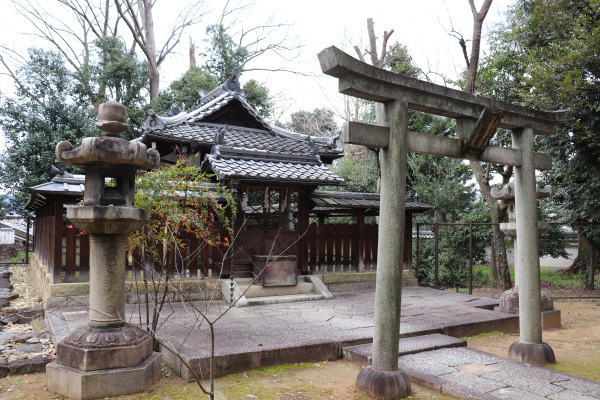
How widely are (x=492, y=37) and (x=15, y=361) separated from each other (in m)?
15.6

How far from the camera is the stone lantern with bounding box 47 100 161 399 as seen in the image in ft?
15.1

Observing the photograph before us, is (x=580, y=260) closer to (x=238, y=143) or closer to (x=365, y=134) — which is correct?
(x=238, y=143)

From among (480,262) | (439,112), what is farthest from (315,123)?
(439,112)

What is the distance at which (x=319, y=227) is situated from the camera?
11242 millimetres

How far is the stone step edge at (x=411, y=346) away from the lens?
5.83 meters

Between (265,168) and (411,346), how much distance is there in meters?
5.31

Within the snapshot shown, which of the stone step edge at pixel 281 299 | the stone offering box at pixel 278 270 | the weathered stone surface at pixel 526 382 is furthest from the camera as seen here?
the stone offering box at pixel 278 270

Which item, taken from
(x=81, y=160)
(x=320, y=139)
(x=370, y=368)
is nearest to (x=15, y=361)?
(x=81, y=160)

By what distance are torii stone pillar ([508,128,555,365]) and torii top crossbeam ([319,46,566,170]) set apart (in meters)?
0.48

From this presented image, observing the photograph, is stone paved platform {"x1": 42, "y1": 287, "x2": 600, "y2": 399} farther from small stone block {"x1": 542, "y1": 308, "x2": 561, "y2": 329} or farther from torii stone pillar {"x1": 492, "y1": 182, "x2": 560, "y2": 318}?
small stone block {"x1": 542, "y1": 308, "x2": 561, "y2": 329}

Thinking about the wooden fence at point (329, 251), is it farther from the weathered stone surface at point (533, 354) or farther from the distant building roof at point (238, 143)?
the weathered stone surface at point (533, 354)

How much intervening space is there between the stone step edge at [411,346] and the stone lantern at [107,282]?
8.66ft

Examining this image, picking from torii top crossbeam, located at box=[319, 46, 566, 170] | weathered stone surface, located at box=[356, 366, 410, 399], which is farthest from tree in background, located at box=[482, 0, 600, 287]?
weathered stone surface, located at box=[356, 366, 410, 399]

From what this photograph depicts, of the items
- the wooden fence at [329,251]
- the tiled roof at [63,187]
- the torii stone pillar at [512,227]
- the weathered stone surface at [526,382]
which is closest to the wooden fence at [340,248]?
the wooden fence at [329,251]
